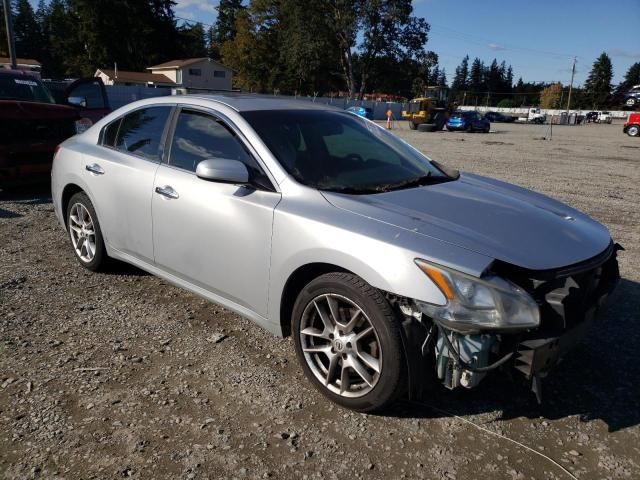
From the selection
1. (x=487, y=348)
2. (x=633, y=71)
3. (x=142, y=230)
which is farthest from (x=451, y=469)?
(x=633, y=71)

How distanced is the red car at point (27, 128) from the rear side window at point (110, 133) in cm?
356

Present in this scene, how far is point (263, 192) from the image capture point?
3045 mm

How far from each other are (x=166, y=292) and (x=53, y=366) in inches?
49.9

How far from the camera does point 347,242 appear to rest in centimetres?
258

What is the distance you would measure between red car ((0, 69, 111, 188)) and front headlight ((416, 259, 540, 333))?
6924 mm

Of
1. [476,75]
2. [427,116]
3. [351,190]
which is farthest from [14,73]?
[476,75]

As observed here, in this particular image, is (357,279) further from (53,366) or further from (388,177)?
(53,366)

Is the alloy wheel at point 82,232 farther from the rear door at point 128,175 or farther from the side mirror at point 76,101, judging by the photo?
the side mirror at point 76,101

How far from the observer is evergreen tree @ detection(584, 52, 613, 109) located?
118m

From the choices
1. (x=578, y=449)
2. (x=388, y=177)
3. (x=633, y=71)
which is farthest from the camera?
(x=633, y=71)

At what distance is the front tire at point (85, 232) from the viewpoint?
14.3 feet

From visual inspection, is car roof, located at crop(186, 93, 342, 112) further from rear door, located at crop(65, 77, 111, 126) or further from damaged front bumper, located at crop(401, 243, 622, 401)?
rear door, located at crop(65, 77, 111, 126)

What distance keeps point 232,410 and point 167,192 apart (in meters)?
1.57

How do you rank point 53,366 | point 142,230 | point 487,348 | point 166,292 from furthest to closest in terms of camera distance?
point 166,292
point 142,230
point 53,366
point 487,348
